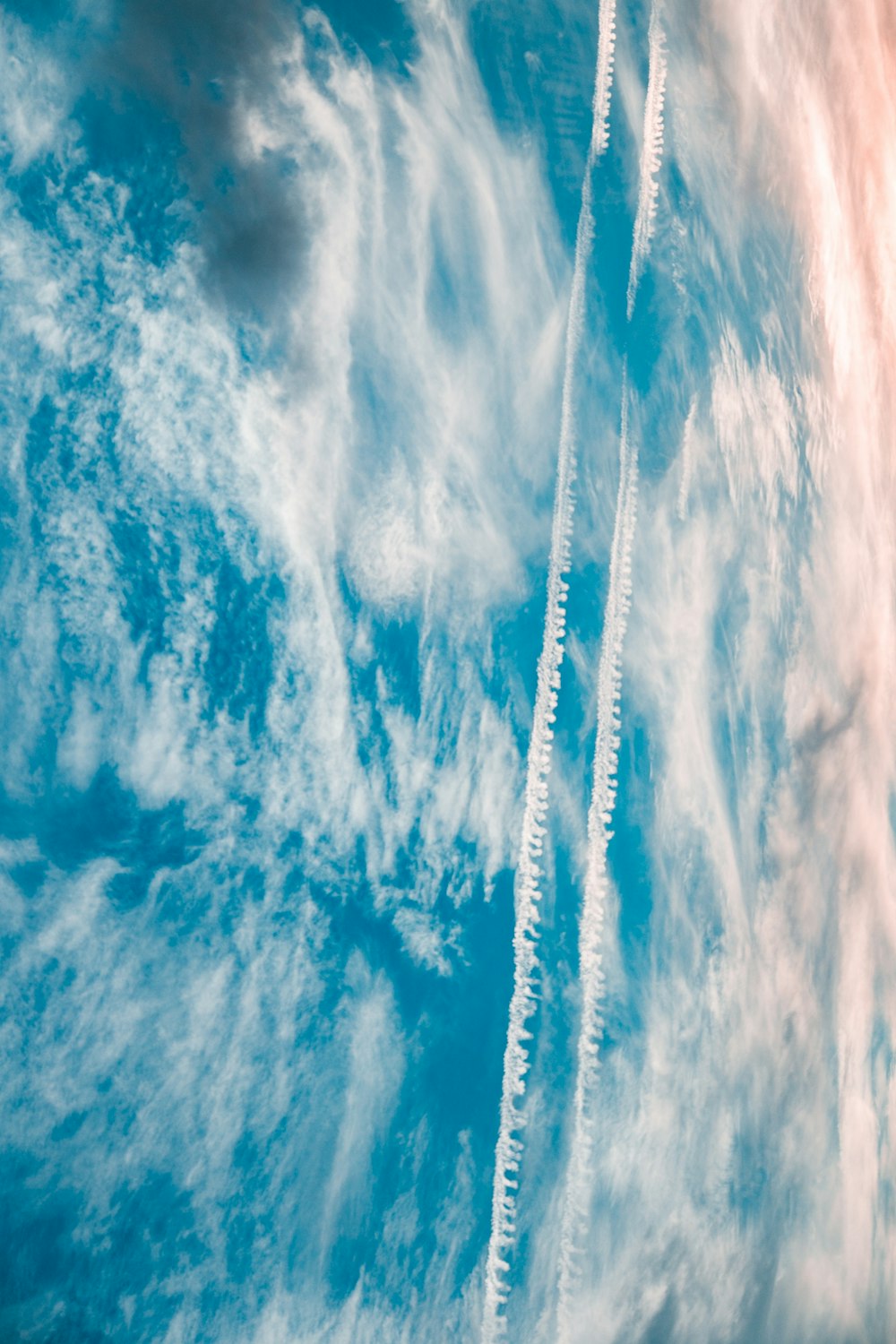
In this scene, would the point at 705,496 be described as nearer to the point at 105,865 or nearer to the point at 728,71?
the point at 728,71

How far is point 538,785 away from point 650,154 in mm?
1684

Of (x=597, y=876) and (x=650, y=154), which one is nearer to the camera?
(x=597, y=876)

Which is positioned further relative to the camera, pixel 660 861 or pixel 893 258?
pixel 893 258

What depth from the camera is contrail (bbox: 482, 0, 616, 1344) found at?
6.13 ft

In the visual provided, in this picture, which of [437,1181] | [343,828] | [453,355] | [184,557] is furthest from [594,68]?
[437,1181]

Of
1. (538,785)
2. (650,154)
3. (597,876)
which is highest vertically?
(650,154)

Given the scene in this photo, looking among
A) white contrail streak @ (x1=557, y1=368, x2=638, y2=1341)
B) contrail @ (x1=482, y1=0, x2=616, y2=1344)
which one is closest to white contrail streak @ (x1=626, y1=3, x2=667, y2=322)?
contrail @ (x1=482, y1=0, x2=616, y2=1344)

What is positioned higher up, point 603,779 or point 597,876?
point 603,779

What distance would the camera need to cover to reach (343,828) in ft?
5.36

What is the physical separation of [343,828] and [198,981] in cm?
37

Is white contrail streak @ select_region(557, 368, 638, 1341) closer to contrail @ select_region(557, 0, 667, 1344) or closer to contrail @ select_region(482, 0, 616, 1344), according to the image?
contrail @ select_region(557, 0, 667, 1344)

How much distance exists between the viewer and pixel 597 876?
2064 mm

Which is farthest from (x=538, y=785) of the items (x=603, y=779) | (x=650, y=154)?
(x=650, y=154)

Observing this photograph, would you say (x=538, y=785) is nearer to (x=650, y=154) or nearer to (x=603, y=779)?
(x=603, y=779)
